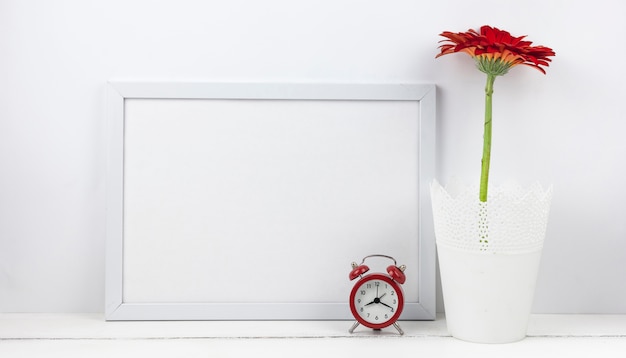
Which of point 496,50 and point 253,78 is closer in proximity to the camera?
point 496,50

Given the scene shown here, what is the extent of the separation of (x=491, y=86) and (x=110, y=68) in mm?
642

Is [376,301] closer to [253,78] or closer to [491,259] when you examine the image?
[491,259]

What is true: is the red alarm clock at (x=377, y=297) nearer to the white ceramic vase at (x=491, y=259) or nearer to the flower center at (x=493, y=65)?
the white ceramic vase at (x=491, y=259)

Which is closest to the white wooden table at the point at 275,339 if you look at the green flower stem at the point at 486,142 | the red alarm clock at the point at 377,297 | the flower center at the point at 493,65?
the red alarm clock at the point at 377,297

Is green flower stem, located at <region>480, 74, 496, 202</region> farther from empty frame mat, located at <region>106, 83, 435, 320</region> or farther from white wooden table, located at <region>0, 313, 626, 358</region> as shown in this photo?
white wooden table, located at <region>0, 313, 626, 358</region>

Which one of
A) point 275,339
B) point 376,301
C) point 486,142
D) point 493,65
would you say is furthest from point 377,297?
point 493,65

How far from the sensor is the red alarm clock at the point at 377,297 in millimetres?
1047

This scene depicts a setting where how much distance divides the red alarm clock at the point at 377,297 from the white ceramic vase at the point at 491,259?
0.26 ft

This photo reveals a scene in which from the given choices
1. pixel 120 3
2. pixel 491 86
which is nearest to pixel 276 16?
pixel 120 3

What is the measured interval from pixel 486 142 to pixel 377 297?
0.30m

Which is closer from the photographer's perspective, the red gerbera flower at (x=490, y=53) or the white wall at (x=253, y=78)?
the red gerbera flower at (x=490, y=53)

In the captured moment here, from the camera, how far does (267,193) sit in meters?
1.14

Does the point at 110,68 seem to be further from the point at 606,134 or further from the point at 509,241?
the point at 606,134

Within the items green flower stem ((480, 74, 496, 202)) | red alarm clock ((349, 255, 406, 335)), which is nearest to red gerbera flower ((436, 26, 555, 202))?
green flower stem ((480, 74, 496, 202))
